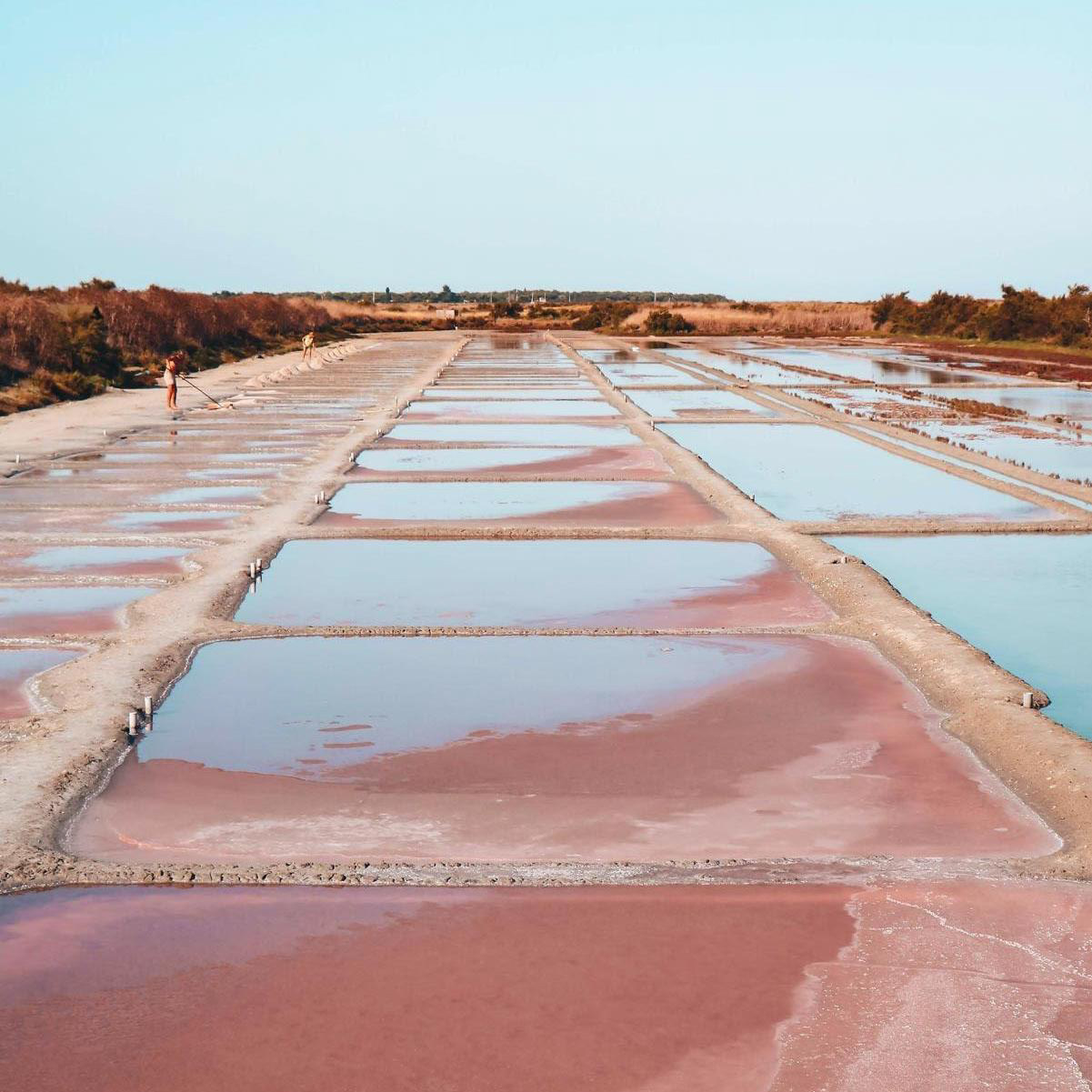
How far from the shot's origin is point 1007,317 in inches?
2217

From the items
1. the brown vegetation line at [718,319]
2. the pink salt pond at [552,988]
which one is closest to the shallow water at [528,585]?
the pink salt pond at [552,988]

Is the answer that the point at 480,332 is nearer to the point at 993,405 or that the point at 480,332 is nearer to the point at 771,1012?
the point at 993,405

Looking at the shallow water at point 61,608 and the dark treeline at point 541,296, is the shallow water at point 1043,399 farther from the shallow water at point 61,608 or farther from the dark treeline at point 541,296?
the dark treeline at point 541,296

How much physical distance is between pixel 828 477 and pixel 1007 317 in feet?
135

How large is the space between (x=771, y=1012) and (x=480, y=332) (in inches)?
2714

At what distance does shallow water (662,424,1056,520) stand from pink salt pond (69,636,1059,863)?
21.2ft

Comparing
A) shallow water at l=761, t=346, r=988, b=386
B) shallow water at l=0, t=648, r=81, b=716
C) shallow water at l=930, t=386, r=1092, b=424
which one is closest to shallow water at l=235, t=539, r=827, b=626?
shallow water at l=0, t=648, r=81, b=716

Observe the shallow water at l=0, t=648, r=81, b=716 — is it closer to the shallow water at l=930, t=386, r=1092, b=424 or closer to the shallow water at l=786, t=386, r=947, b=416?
the shallow water at l=786, t=386, r=947, b=416

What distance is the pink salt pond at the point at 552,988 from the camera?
4.50 m

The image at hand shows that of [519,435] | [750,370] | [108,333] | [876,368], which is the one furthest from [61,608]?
[876,368]

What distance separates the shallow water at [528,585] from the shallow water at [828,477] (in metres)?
2.97

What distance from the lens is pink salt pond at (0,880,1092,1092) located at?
4504 mm

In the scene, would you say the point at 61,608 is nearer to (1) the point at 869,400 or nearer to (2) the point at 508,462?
(2) the point at 508,462

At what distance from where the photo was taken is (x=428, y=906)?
5656 millimetres
